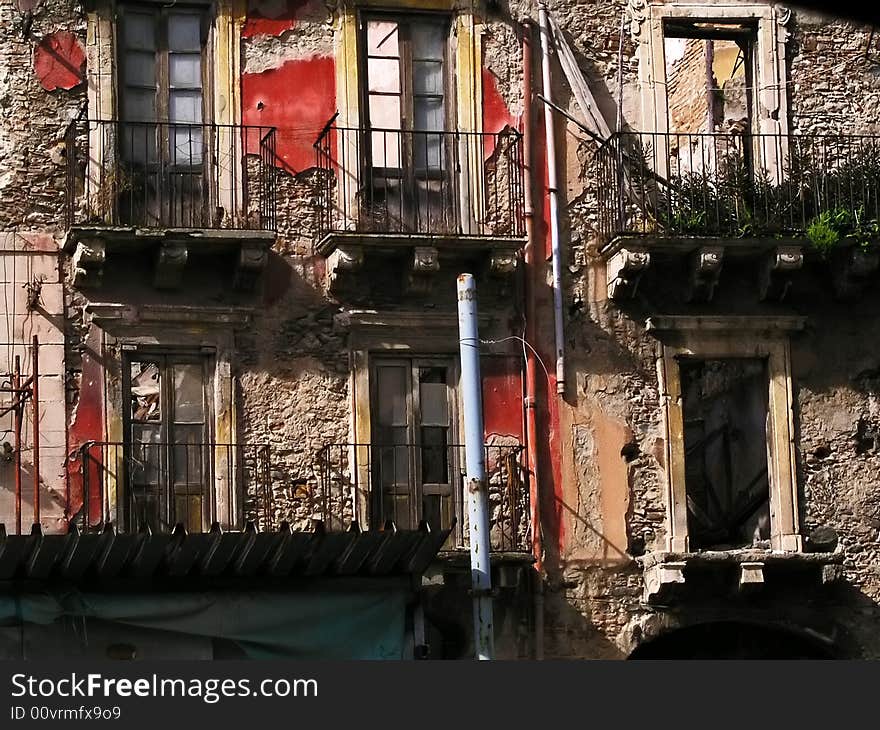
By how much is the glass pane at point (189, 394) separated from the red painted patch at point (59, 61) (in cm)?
264

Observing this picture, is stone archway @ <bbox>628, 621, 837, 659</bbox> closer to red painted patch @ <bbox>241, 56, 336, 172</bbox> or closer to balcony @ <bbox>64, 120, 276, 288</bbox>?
balcony @ <bbox>64, 120, 276, 288</bbox>

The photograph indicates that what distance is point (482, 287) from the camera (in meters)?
14.0

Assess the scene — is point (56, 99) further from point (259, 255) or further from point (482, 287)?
point (482, 287)

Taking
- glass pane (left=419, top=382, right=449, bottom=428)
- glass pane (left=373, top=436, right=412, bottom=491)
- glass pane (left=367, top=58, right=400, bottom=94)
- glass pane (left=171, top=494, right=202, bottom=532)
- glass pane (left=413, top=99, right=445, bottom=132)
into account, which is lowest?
glass pane (left=171, top=494, right=202, bottom=532)

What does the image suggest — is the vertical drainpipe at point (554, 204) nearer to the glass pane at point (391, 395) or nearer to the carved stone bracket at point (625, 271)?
the carved stone bracket at point (625, 271)

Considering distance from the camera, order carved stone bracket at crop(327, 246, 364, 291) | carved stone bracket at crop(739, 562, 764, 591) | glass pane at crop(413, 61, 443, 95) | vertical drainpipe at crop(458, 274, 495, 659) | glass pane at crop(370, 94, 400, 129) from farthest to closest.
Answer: glass pane at crop(413, 61, 443, 95) < glass pane at crop(370, 94, 400, 129) < carved stone bracket at crop(739, 562, 764, 591) < carved stone bracket at crop(327, 246, 364, 291) < vertical drainpipe at crop(458, 274, 495, 659)

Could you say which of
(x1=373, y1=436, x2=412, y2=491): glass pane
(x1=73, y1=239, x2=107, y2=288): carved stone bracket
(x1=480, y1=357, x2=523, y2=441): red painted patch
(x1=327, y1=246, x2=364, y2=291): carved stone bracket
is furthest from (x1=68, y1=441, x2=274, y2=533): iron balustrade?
(x1=480, y1=357, x2=523, y2=441): red painted patch

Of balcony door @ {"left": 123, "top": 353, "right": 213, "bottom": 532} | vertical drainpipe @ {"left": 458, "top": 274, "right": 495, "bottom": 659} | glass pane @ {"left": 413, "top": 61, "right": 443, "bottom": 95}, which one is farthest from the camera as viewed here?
glass pane @ {"left": 413, "top": 61, "right": 443, "bottom": 95}

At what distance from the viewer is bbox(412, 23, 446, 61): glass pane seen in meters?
14.4

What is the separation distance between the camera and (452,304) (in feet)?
45.8

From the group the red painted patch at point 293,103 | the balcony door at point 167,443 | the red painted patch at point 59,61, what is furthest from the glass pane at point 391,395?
the red painted patch at point 59,61

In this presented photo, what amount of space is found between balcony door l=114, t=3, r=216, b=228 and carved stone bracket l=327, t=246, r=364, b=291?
112 cm

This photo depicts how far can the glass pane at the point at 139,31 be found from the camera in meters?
→ 13.9

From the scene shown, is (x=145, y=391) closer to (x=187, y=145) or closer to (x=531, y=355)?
(x=187, y=145)
